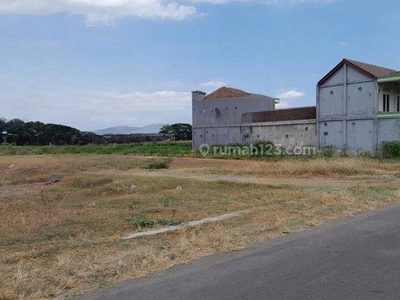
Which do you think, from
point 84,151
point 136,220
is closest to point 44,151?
point 84,151

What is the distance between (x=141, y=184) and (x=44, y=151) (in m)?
53.2

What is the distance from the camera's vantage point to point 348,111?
34594mm

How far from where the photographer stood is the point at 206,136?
1957 inches

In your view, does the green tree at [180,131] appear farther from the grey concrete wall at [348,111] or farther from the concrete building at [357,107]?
the concrete building at [357,107]

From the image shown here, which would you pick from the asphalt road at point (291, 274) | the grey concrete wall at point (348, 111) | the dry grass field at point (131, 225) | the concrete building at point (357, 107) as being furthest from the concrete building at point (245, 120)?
the asphalt road at point (291, 274)

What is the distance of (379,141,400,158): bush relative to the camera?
28.9m

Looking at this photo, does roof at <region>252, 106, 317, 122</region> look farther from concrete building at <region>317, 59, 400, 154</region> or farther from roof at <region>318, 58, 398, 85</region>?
roof at <region>318, 58, 398, 85</region>

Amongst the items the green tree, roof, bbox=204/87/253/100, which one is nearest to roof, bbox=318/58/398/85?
roof, bbox=204/87/253/100

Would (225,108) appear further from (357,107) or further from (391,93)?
(391,93)

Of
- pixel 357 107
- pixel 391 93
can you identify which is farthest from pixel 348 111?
pixel 391 93

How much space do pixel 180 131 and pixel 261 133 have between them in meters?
52.5

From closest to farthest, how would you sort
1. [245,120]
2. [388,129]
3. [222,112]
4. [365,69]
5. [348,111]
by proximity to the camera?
[388,129] → [365,69] → [348,111] → [245,120] → [222,112]

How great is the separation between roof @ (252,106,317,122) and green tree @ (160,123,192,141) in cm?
4718

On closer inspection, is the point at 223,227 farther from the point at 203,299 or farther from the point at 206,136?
the point at 206,136
